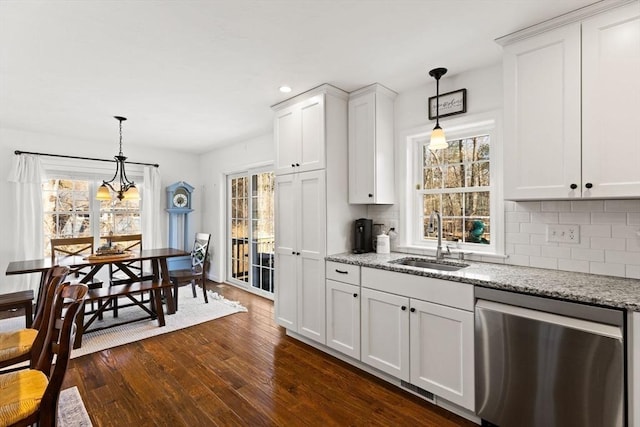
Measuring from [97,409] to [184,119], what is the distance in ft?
9.91

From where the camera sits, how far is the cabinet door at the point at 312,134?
284 cm

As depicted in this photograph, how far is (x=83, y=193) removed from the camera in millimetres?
4785

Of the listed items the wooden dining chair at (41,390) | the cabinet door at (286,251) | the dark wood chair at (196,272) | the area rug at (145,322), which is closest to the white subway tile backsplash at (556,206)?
the cabinet door at (286,251)

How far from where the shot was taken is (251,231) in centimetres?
504

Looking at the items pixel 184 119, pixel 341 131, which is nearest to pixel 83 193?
pixel 184 119

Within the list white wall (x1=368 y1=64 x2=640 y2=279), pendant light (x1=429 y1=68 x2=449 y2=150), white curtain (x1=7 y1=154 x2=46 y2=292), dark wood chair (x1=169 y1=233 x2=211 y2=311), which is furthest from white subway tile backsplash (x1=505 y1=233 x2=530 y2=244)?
white curtain (x1=7 y1=154 x2=46 y2=292)

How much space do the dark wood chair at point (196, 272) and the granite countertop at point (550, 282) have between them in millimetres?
2826

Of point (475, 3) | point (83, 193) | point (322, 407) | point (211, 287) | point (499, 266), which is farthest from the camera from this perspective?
point (211, 287)

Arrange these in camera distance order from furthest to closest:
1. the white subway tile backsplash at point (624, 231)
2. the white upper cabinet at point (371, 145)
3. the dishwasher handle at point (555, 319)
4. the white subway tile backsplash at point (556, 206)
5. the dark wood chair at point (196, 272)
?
the dark wood chair at point (196, 272) → the white upper cabinet at point (371, 145) → the white subway tile backsplash at point (556, 206) → the white subway tile backsplash at point (624, 231) → the dishwasher handle at point (555, 319)

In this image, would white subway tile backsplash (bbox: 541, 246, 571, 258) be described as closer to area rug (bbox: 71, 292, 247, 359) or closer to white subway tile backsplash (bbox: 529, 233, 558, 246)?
white subway tile backsplash (bbox: 529, 233, 558, 246)

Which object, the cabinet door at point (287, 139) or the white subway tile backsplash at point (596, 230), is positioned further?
the cabinet door at point (287, 139)

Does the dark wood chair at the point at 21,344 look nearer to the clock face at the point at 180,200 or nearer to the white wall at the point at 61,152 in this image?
the white wall at the point at 61,152

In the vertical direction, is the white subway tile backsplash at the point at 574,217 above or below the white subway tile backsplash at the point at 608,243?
above

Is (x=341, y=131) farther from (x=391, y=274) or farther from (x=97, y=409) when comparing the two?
(x=97, y=409)
